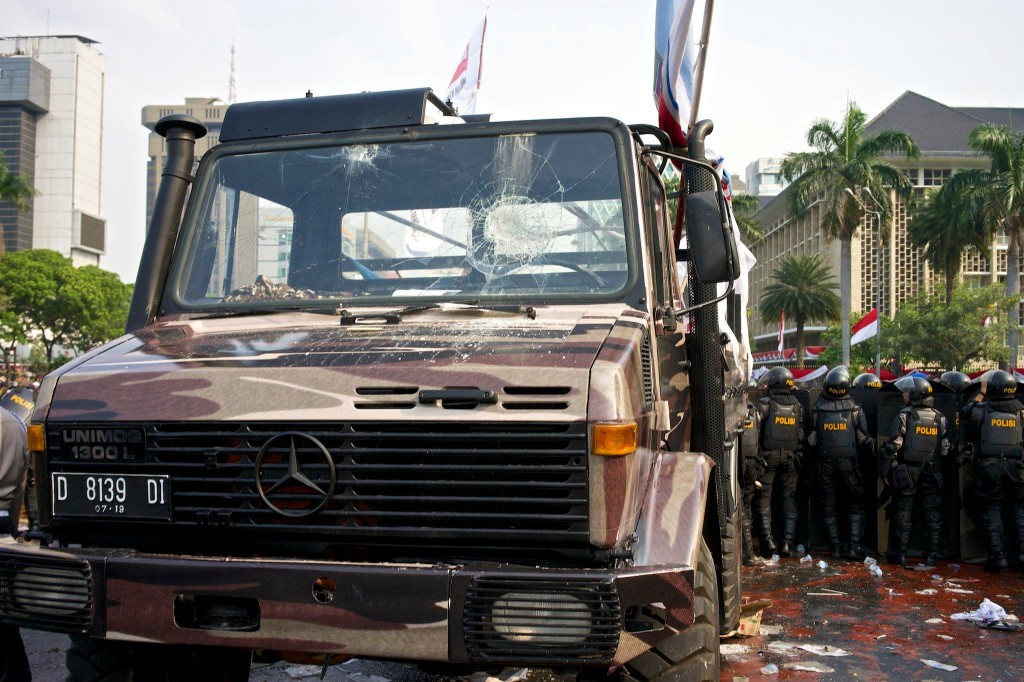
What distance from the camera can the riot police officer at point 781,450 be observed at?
1071 cm

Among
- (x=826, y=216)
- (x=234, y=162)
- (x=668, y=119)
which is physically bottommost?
(x=234, y=162)

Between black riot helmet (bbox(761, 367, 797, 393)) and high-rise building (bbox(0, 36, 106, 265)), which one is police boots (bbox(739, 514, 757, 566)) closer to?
black riot helmet (bbox(761, 367, 797, 393))

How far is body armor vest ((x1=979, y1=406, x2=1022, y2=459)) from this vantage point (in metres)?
9.88

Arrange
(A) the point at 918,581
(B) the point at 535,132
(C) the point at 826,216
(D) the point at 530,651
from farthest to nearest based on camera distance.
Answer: (C) the point at 826,216
(A) the point at 918,581
(B) the point at 535,132
(D) the point at 530,651

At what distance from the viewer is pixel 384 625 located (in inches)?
117

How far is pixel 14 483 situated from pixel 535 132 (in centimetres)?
325

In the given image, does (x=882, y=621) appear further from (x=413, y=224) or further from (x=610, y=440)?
(x=610, y=440)

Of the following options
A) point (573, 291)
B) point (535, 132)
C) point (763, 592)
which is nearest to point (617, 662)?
point (573, 291)

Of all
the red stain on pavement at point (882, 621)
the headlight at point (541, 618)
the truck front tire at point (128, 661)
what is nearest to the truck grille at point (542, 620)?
the headlight at point (541, 618)

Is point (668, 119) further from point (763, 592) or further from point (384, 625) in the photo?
point (763, 592)

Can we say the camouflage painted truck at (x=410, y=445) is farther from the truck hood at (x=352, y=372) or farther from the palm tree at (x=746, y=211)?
the palm tree at (x=746, y=211)

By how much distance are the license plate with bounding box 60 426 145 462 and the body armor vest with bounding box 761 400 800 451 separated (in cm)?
845

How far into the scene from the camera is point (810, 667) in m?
6.05

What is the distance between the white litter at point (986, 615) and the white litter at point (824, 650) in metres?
1.58
